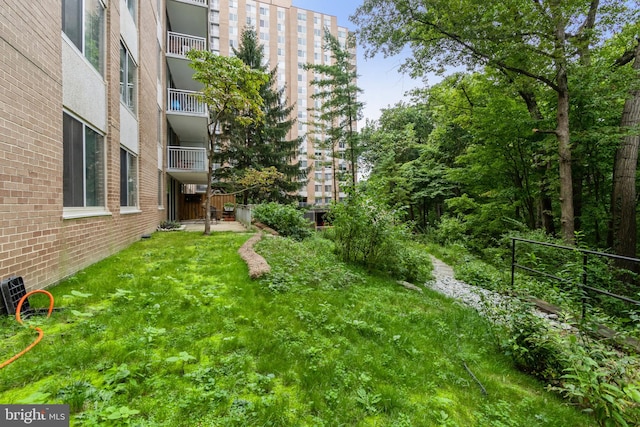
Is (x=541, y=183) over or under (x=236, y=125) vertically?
under

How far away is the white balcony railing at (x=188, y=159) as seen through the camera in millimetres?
12772

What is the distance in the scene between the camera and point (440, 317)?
3.95 metres

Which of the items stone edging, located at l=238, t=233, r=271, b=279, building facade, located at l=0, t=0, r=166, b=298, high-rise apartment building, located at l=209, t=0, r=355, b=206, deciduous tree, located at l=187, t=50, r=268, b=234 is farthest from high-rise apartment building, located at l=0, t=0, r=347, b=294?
high-rise apartment building, located at l=209, t=0, r=355, b=206

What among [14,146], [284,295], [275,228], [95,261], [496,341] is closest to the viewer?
[14,146]

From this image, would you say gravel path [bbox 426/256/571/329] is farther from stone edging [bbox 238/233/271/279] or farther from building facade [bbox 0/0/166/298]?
building facade [bbox 0/0/166/298]

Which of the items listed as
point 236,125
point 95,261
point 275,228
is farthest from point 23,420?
point 236,125

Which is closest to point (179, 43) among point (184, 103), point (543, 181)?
point (184, 103)

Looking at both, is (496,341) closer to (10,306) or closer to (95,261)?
(10,306)

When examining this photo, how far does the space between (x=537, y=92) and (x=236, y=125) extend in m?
17.3

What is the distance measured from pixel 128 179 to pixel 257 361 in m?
7.03

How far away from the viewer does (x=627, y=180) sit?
6.97m

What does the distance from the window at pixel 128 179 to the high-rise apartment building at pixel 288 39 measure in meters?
29.0

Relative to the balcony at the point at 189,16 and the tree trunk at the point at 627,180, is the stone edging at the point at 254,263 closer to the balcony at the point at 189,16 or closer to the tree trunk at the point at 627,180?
the tree trunk at the point at 627,180

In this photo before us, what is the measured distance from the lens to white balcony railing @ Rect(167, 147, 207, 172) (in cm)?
1277
